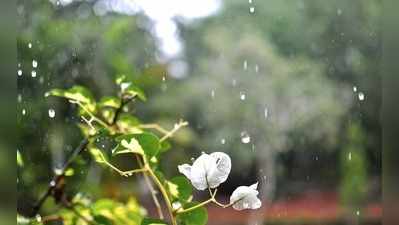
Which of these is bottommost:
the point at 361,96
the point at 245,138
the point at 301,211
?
the point at 301,211

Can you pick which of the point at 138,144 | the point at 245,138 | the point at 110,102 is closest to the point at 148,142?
the point at 138,144

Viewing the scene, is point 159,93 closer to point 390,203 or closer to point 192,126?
point 192,126

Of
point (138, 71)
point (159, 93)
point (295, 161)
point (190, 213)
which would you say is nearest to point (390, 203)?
point (190, 213)

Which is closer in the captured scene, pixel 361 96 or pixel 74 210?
pixel 74 210

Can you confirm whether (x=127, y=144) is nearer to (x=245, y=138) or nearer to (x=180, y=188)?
(x=180, y=188)

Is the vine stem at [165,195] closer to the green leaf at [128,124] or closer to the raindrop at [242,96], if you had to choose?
the green leaf at [128,124]

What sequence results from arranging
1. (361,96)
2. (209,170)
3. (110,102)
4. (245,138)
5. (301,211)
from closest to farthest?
(209,170) < (110,102) < (245,138) < (361,96) < (301,211)
